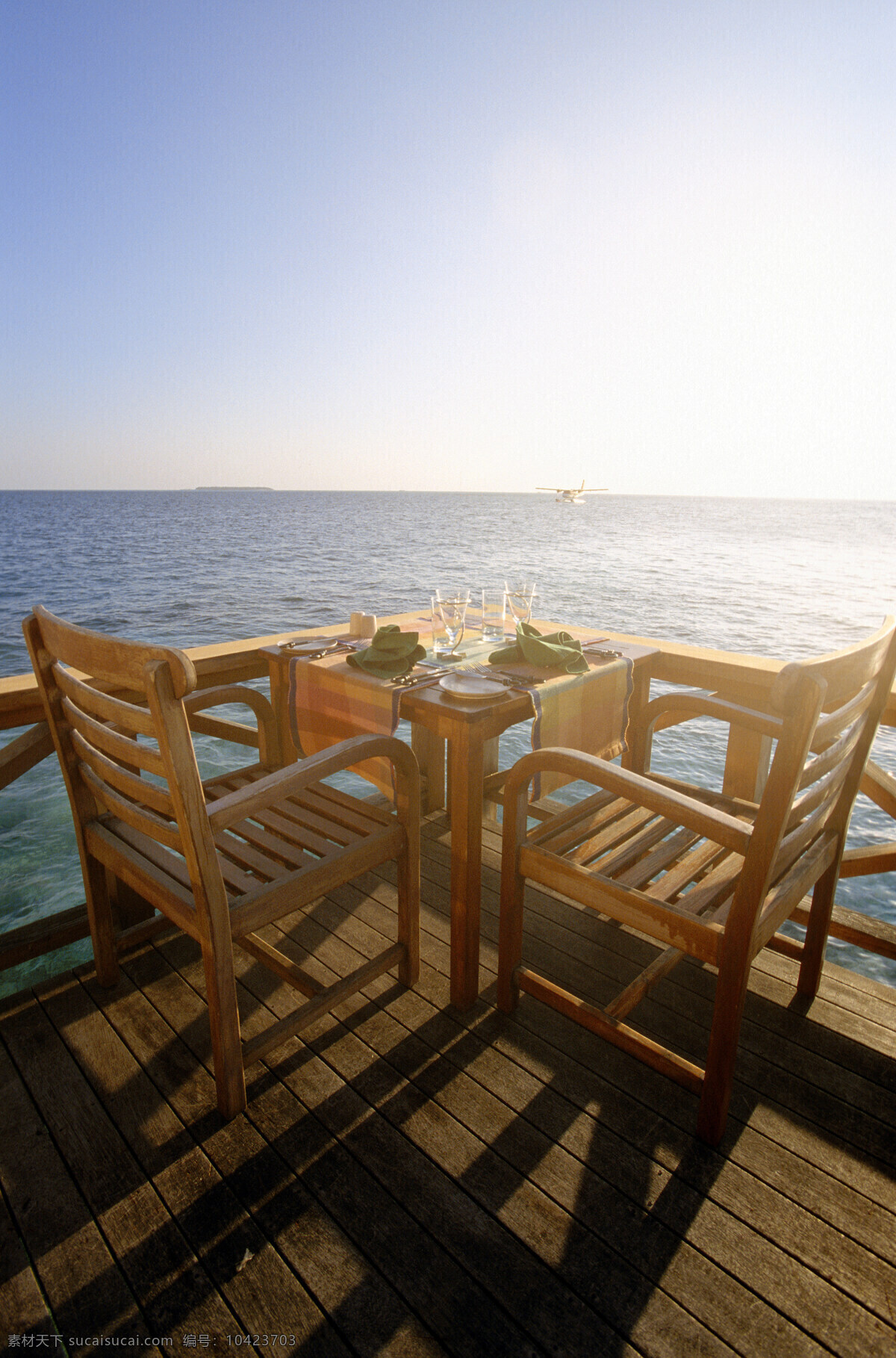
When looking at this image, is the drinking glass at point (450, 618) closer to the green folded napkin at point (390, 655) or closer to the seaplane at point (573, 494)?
the green folded napkin at point (390, 655)

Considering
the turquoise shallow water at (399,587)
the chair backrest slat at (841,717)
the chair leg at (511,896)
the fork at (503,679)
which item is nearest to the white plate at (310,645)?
the fork at (503,679)

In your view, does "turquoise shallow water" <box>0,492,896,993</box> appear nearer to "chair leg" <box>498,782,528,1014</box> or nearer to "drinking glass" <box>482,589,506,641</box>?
"chair leg" <box>498,782,528,1014</box>

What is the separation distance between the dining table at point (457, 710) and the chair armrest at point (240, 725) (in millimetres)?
36

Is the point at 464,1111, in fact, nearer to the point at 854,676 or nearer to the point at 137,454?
the point at 854,676

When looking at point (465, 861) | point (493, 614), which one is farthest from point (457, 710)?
point (493, 614)

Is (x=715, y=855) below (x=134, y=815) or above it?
below

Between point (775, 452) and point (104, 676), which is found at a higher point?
point (775, 452)

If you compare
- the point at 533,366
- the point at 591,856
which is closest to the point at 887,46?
the point at 591,856

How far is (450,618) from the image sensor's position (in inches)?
79.2

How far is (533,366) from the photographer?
35594 millimetres

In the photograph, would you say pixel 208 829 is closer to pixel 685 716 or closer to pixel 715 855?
pixel 715 855

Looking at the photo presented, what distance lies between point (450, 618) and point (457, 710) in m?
0.59

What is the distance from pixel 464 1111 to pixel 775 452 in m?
73.7

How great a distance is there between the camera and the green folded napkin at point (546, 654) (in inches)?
70.7
